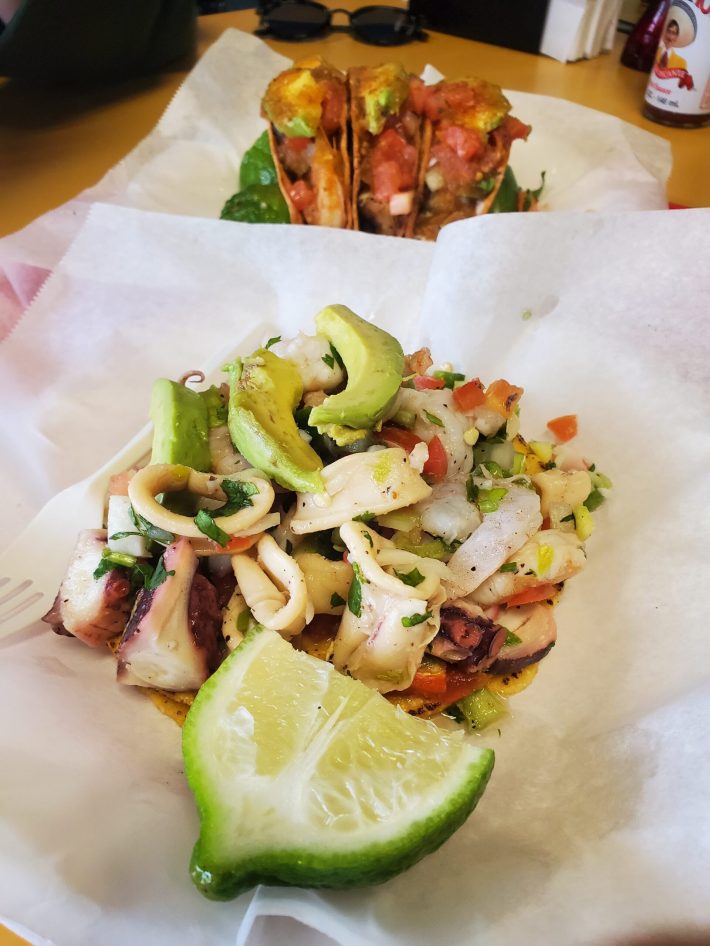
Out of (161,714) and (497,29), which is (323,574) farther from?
(497,29)

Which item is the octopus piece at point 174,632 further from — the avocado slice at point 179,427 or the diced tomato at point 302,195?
the diced tomato at point 302,195

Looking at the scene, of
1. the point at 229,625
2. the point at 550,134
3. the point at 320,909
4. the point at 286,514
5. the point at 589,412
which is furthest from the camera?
the point at 550,134

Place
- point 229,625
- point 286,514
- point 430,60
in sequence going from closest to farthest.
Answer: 1. point 229,625
2. point 286,514
3. point 430,60

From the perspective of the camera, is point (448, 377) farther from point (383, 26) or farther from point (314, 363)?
point (383, 26)

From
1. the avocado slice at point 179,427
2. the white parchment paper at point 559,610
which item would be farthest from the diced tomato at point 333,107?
the avocado slice at point 179,427

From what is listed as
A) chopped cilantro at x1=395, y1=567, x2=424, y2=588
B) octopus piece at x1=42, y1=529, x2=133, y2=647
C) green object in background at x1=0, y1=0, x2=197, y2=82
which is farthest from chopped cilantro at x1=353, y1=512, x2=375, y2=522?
green object in background at x1=0, y1=0, x2=197, y2=82

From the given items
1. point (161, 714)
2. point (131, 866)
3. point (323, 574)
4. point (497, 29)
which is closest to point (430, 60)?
point (497, 29)

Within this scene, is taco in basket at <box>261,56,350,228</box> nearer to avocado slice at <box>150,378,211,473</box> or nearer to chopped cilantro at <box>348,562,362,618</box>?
avocado slice at <box>150,378,211,473</box>
